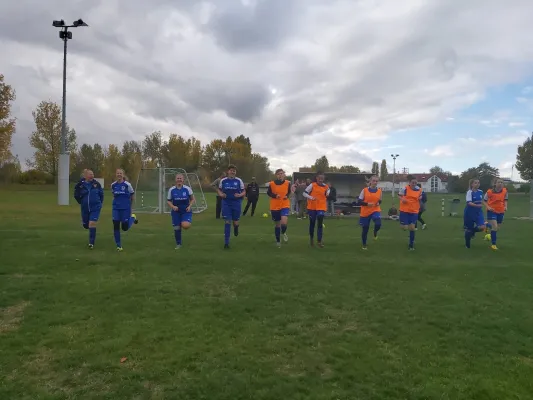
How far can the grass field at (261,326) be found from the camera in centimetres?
414

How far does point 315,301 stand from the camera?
269 inches

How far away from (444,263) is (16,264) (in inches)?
354

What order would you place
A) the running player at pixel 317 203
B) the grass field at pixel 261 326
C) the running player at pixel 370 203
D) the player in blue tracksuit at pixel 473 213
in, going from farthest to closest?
the player in blue tracksuit at pixel 473 213 < the running player at pixel 317 203 < the running player at pixel 370 203 < the grass field at pixel 261 326

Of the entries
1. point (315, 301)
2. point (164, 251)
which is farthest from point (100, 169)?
point (315, 301)

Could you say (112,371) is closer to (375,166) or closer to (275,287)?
(275,287)

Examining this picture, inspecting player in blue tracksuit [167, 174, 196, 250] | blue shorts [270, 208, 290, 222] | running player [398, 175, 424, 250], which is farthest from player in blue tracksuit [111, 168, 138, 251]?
running player [398, 175, 424, 250]

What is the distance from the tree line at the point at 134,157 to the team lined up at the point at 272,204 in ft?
99.5

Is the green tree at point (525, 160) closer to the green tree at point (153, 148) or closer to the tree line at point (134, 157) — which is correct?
the tree line at point (134, 157)

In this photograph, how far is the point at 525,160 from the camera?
70.1m

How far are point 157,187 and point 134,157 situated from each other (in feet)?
136

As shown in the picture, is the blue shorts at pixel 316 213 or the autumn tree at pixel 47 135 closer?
the blue shorts at pixel 316 213

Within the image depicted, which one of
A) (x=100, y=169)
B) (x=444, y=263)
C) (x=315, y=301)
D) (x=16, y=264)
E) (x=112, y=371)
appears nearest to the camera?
(x=112, y=371)

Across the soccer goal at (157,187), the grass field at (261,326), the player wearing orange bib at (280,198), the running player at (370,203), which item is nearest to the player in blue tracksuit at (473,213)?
the grass field at (261,326)

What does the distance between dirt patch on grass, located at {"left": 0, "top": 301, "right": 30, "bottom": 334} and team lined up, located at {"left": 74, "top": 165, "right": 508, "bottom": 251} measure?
481cm
